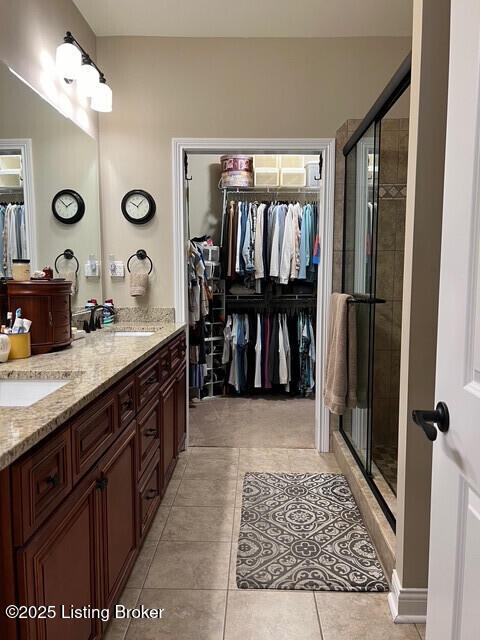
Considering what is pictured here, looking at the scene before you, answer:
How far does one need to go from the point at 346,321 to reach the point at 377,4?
1.89 metres

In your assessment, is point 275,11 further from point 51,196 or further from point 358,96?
point 51,196

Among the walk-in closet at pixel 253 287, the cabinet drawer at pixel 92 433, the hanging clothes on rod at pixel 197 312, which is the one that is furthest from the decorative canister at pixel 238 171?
the cabinet drawer at pixel 92 433

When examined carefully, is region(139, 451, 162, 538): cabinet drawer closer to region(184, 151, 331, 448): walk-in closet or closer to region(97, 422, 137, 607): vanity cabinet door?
region(97, 422, 137, 607): vanity cabinet door

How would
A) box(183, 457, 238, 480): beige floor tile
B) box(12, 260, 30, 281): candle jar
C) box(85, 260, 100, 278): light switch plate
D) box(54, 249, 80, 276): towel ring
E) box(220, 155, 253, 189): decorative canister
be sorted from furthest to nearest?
box(220, 155, 253, 189): decorative canister
box(85, 260, 100, 278): light switch plate
box(183, 457, 238, 480): beige floor tile
box(54, 249, 80, 276): towel ring
box(12, 260, 30, 281): candle jar

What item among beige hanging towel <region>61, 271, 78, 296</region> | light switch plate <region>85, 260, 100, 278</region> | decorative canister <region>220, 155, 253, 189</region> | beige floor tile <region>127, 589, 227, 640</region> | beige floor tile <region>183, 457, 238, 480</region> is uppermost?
decorative canister <region>220, 155, 253, 189</region>

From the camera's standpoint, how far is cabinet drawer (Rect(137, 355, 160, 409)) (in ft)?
5.94

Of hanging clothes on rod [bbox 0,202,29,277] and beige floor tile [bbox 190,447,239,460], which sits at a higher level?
hanging clothes on rod [bbox 0,202,29,277]

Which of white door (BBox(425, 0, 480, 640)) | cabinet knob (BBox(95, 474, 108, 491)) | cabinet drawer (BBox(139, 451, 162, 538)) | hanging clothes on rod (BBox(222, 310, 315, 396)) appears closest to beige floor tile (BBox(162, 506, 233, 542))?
cabinet drawer (BBox(139, 451, 162, 538))

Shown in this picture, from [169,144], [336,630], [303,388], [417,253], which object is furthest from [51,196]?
[303,388]

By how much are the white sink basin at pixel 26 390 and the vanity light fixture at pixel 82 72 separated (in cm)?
178

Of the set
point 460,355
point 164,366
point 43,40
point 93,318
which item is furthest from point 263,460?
point 43,40

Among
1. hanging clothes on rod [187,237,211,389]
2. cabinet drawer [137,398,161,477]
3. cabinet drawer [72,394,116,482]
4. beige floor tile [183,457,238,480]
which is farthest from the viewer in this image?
hanging clothes on rod [187,237,211,389]

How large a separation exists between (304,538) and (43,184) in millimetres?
2227

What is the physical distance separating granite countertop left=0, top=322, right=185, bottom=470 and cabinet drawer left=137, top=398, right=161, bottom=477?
27 cm
